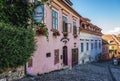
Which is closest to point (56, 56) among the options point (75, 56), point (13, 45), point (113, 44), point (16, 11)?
point (75, 56)

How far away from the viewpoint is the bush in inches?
407

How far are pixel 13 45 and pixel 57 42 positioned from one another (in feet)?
35.0

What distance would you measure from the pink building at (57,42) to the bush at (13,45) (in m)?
2.72

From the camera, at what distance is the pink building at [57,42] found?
54.4 ft

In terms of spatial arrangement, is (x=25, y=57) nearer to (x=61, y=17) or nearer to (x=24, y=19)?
(x=24, y=19)

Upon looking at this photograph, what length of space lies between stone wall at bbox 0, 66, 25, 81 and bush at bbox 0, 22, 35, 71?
1.68 feet

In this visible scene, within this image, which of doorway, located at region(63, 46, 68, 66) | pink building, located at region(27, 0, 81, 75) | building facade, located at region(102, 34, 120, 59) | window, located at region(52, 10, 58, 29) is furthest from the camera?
building facade, located at region(102, 34, 120, 59)

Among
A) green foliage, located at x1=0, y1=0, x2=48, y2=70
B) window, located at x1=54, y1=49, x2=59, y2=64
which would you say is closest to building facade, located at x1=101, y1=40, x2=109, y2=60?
window, located at x1=54, y1=49, x2=59, y2=64

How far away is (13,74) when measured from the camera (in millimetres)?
12312

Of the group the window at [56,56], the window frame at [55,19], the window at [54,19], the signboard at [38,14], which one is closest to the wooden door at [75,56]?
the window at [56,56]

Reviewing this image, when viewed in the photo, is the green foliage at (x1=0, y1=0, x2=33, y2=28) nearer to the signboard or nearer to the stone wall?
the signboard

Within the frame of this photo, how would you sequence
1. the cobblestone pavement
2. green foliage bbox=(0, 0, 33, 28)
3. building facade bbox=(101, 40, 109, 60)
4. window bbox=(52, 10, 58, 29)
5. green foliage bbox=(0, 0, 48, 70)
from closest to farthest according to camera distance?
green foliage bbox=(0, 0, 48, 70), green foliage bbox=(0, 0, 33, 28), the cobblestone pavement, window bbox=(52, 10, 58, 29), building facade bbox=(101, 40, 109, 60)

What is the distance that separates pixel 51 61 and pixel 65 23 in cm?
565

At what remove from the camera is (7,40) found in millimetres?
10438
